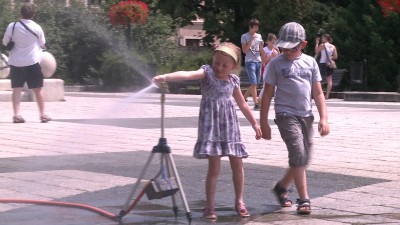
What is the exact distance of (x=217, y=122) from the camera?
24.7 ft

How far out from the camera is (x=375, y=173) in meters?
9.93

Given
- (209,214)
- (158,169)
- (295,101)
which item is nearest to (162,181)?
(209,214)

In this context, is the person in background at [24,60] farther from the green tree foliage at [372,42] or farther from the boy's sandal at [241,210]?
the green tree foliage at [372,42]

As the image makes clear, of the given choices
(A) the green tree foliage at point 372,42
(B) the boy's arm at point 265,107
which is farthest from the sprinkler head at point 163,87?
(A) the green tree foliage at point 372,42

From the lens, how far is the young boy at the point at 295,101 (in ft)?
25.5

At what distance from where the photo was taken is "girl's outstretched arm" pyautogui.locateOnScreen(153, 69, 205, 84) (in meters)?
6.90

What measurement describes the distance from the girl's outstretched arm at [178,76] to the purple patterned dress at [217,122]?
0.46 feet

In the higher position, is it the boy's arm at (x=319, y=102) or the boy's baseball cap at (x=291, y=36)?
the boy's baseball cap at (x=291, y=36)

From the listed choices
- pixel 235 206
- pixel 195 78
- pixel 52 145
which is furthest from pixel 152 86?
pixel 52 145

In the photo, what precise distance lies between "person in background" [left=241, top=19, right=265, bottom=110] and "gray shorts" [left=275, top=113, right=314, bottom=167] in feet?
36.2

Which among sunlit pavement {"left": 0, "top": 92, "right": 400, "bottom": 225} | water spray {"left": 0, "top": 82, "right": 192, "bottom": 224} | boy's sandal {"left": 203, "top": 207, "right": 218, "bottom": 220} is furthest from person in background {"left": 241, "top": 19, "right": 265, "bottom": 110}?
water spray {"left": 0, "top": 82, "right": 192, "bottom": 224}

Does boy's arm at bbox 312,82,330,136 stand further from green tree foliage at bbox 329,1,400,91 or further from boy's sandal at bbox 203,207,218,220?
green tree foliage at bbox 329,1,400,91

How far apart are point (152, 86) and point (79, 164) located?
3774mm

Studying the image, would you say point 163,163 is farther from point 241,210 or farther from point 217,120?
point 241,210
